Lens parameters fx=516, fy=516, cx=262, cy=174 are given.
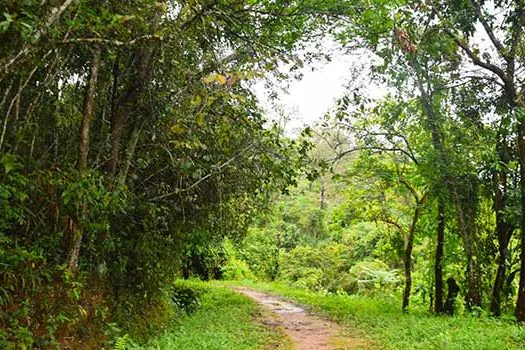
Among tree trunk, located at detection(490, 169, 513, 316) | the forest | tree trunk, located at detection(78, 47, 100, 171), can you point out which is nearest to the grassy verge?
the forest

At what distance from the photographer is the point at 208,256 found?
21.4 metres

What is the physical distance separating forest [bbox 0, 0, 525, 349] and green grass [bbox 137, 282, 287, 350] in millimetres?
86

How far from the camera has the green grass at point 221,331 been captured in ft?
26.8

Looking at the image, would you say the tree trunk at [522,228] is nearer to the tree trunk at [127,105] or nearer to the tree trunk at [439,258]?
the tree trunk at [439,258]

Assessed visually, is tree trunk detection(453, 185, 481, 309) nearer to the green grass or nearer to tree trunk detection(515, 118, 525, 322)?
tree trunk detection(515, 118, 525, 322)

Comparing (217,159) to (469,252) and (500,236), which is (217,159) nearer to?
(469,252)

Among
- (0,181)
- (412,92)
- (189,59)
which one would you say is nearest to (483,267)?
(412,92)

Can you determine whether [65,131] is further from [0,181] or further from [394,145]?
[394,145]

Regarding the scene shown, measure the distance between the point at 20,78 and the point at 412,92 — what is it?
A: 9.04m

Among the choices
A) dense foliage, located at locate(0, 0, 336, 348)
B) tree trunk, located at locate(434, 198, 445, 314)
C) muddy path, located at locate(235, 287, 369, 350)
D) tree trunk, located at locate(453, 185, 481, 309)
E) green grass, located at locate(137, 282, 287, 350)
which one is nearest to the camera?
dense foliage, located at locate(0, 0, 336, 348)

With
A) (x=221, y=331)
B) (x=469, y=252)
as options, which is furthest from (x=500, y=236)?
(x=221, y=331)

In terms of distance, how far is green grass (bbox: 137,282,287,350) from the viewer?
816 centimetres

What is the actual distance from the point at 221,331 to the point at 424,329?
3.93m

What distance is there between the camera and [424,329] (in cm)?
1002
